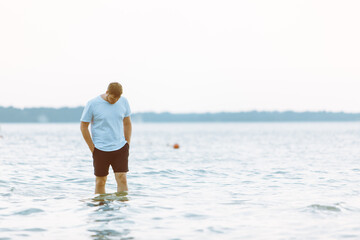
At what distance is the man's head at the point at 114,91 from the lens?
862 centimetres

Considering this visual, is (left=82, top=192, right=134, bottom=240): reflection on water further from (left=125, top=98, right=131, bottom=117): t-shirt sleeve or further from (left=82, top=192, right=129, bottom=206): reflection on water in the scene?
(left=125, top=98, right=131, bottom=117): t-shirt sleeve

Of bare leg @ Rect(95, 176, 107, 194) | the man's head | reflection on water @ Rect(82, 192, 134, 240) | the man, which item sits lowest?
reflection on water @ Rect(82, 192, 134, 240)

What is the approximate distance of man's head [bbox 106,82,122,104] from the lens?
28.3 ft

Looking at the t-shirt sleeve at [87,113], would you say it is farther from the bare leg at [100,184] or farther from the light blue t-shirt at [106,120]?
the bare leg at [100,184]

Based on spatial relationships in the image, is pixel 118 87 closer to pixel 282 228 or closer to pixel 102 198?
pixel 102 198

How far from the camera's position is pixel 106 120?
8.88 metres

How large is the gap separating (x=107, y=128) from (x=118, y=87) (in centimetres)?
85

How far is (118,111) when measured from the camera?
896 cm

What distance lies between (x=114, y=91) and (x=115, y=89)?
0.04m

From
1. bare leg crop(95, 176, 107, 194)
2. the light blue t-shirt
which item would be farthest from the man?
bare leg crop(95, 176, 107, 194)

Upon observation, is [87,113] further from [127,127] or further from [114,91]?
[127,127]

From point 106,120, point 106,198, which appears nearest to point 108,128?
point 106,120

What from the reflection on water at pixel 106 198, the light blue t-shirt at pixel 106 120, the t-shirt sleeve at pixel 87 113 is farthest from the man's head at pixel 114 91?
the reflection on water at pixel 106 198

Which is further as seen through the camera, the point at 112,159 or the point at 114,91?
the point at 112,159
